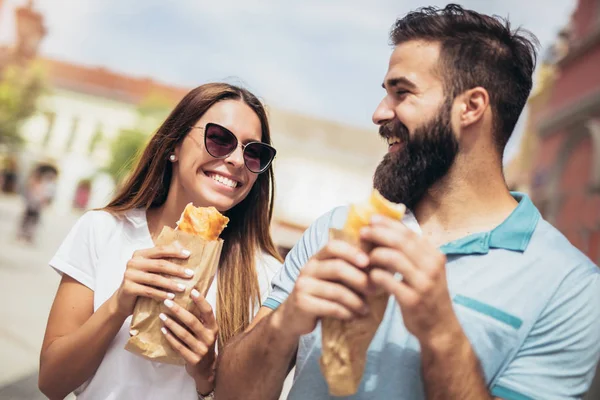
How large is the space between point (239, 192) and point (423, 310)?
1.27 metres

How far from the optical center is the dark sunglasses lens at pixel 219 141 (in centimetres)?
237

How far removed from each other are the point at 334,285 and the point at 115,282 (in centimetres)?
125

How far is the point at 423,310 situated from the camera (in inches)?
51.4

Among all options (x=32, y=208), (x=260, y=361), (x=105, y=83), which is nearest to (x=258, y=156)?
(x=260, y=361)

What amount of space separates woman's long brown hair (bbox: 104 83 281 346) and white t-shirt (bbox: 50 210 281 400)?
0.07 meters

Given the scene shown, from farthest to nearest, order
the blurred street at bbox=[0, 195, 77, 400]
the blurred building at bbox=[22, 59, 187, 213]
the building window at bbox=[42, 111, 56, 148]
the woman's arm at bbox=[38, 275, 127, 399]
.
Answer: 1. the building window at bbox=[42, 111, 56, 148]
2. the blurred building at bbox=[22, 59, 187, 213]
3. the blurred street at bbox=[0, 195, 77, 400]
4. the woman's arm at bbox=[38, 275, 127, 399]

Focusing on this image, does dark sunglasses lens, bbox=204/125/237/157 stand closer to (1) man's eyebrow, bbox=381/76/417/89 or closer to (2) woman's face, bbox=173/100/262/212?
(2) woman's face, bbox=173/100/262/212

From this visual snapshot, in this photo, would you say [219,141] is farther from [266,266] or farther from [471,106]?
[471,106]

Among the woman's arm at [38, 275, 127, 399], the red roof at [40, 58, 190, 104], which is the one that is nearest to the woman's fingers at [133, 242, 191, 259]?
the woman's arm at [38, 275, 127, 399]

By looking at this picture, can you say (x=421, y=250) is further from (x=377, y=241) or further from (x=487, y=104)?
(x=487, y=104)

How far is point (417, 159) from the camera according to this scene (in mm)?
1794

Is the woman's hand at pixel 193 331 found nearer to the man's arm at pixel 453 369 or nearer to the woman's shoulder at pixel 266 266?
the woman's shoulder at pixel 266 266

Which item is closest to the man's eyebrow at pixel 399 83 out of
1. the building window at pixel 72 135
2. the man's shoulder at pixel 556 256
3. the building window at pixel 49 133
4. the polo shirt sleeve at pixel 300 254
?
the polo shirt sleeve at pixel 300 254

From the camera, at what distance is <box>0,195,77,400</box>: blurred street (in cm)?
542
